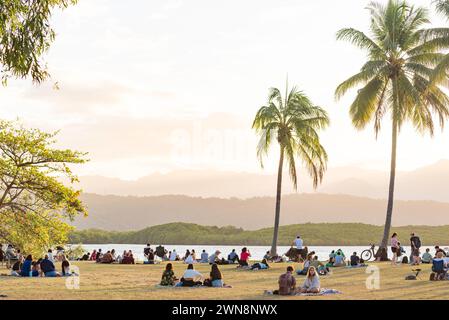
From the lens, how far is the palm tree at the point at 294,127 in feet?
176

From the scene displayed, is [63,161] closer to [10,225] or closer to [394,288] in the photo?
[10,225]

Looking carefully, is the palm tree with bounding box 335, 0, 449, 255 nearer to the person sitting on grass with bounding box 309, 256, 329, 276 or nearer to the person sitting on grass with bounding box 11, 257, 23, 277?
the person sitting on grass with bounding box 309, 256, 329, 276

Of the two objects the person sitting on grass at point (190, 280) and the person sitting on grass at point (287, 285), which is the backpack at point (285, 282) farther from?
the person sitting on grass at point (190, 280)

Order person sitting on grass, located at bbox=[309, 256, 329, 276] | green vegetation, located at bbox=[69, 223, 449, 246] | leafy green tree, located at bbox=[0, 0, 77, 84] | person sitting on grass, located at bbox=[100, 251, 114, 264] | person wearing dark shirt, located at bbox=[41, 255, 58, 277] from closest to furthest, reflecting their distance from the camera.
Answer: leafy green tree, located at bbox=[0, 0, 77, 84] → person wearing dark shirt, located at bbox=[41, 255, 58, 277] → person sitting on grass, located at bbox=[309, 256, 329, 276] → person sitting on grass, located at bbox=[100, 251, 114, 264] → green vegetation, located at bbox=[69, 223, 449, 246]

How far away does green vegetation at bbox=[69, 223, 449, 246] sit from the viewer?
14338 cm

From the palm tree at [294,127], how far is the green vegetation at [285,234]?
8705cm

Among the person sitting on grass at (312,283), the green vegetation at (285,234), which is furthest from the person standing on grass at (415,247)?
the green vegetation at (285,234)

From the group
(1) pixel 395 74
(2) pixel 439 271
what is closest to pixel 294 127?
(1) pixel 395 74

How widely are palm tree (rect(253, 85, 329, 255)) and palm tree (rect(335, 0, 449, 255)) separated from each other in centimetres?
464

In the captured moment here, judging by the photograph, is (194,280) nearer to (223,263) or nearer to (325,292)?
(325,292)

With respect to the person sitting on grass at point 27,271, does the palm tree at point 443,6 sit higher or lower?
higher

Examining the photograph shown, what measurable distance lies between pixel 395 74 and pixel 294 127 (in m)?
9.63

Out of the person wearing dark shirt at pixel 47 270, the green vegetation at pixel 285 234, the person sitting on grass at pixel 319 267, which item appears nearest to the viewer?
the person wearing dark shirt at pixel 47 270

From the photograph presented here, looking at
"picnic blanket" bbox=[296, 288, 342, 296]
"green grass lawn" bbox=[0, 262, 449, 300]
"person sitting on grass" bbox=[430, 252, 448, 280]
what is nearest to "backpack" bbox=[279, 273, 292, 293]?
"picnic blanket" bbox=[296, 288, 342, 296]
